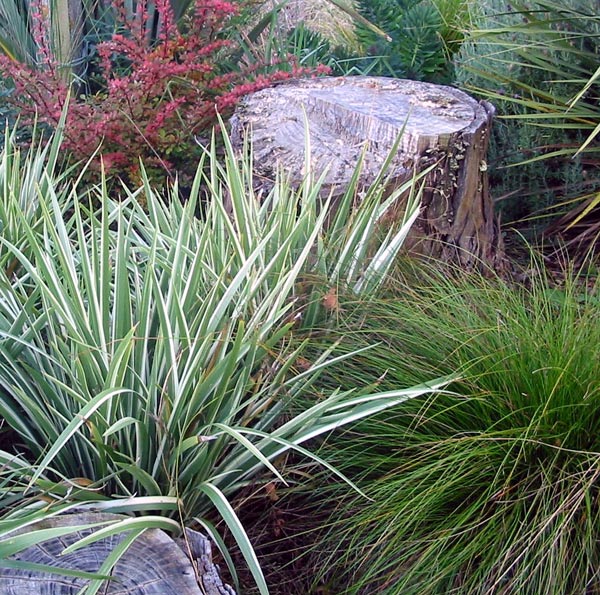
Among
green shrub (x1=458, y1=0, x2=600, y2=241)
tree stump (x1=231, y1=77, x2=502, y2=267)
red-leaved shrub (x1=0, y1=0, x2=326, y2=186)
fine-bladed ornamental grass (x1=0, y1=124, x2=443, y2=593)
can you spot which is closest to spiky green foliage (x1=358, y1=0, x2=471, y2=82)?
green shrub (x1=458, y1=0, x2=600, y2=241)

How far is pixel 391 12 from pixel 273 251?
284cm

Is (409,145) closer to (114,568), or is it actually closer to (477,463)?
(477,463)

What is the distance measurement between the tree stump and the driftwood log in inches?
61.1

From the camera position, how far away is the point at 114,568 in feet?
4.78

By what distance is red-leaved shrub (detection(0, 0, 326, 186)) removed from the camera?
11.7 feet

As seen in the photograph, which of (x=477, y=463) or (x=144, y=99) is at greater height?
(x=144, y=99)

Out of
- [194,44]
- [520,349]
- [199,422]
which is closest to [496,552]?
[520,349]

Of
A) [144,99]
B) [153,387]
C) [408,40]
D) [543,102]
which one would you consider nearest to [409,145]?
[543,102]

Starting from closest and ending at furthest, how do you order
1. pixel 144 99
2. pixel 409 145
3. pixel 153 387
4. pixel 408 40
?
1. pixel 153 387
2. pixel 409 145
3. pixel 144 99
4. pixel 408 40

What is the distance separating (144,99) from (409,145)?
4.49 feet

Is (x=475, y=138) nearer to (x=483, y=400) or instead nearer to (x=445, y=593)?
(x=483, y=400)

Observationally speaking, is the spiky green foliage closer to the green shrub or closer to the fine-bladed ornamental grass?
the green shrub

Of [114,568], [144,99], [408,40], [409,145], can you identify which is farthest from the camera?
[408,40]

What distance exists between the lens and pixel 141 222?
2719mm
